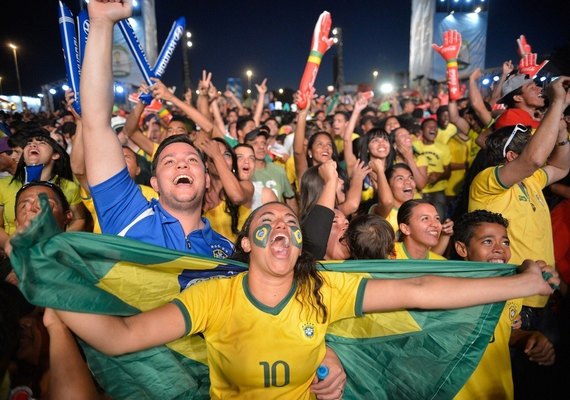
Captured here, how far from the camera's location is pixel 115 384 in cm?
179

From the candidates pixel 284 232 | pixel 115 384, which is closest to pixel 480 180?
pixel 284 232

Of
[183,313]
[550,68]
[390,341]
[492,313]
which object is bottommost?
[390,341]

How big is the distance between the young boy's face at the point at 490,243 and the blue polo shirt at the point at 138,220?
6.22 ft

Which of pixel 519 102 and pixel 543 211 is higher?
pixel 519 102

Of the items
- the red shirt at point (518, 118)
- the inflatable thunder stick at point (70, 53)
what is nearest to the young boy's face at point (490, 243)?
the red shirt at point (518, 118)

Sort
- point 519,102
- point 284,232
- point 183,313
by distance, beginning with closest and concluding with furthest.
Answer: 1. point 183,313
2. point 284,232
3. point 519,102

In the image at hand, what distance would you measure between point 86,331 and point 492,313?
2.12 metres

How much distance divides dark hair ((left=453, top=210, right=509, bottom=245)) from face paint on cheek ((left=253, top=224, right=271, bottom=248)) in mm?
1797

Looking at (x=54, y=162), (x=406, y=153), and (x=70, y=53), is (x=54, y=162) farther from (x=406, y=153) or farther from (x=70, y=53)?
(x=406, y=153)

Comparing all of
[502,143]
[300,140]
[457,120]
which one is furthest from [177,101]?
[457,120]

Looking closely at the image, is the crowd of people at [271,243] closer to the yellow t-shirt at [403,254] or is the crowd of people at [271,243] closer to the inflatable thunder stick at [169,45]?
the yellow t-shirt at [403,254]

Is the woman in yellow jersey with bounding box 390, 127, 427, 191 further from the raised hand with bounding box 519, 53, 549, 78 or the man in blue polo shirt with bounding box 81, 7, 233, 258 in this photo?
the man in blue polo shirt with bounding box 81, 7, 233, 258

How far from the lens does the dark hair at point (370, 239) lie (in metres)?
2.87

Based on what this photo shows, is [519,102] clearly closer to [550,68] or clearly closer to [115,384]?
[550,68]
